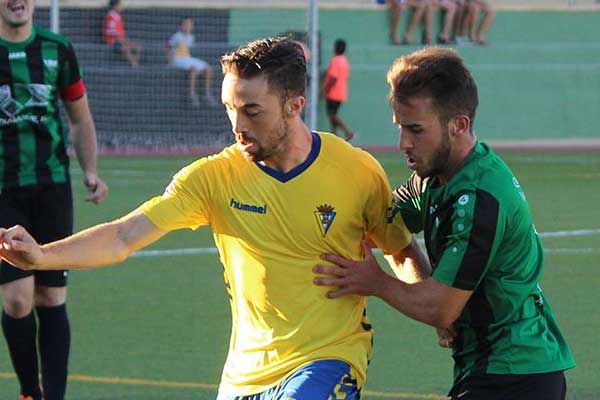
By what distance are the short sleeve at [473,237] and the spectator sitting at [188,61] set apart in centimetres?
2103

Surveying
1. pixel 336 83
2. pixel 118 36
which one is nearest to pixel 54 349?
pixel 118 36

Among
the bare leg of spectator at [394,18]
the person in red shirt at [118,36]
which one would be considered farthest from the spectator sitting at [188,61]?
the bare leg of spectator at [394,18]

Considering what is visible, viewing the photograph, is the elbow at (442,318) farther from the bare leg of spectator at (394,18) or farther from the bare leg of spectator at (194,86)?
the bare leg of spectator at (394,18)

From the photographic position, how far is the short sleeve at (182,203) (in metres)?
4.93

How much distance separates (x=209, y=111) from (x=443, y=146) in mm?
20735

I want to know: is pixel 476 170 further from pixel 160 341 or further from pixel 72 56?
pixel 160 341

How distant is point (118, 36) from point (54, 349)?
18.3 m

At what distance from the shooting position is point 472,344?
473 cm

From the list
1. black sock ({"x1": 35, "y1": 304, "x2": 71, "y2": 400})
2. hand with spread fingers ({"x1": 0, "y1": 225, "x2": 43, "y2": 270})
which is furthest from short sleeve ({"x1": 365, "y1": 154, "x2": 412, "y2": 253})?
black sock ({"x1": 35, "y1": 304, "x2": 71, "y2": 400})

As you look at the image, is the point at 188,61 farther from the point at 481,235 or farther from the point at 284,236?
the point at 481,235

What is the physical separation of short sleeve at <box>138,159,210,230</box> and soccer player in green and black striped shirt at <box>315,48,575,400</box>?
56 centimetres

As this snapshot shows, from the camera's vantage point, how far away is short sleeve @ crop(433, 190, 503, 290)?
4.58 m

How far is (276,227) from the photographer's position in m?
4.90

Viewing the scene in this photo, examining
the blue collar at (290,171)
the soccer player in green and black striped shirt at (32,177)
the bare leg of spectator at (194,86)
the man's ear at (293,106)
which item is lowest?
the bare leg of spectator at (194,86)
